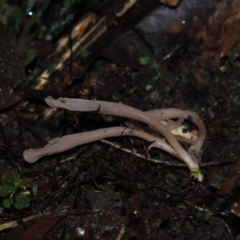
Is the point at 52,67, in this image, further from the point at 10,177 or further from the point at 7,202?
the point at 7,202

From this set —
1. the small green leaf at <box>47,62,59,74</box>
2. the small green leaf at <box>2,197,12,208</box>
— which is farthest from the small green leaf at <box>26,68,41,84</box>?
the small green leaf at <box>2,197,12,208</box>

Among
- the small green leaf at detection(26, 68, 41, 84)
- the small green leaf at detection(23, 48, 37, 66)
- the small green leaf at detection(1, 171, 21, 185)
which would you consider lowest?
the small green leaf at detection(1, 171, 21, 185)

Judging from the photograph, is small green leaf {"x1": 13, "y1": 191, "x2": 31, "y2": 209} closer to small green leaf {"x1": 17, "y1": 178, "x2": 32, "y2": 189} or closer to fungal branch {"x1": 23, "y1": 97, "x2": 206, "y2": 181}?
small green leaf {"x1": 17, "y1": 178, "x2": 32, "y2": 189}

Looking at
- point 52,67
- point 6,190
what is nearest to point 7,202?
point 6,190

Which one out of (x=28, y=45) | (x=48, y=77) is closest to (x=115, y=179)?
(x=48, y=77)

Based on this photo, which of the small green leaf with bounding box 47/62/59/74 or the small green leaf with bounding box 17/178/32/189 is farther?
the small green leaf with bounding box 47/62/59/74

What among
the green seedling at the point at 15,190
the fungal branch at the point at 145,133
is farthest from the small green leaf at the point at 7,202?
the fungal branch at the point at 145,133

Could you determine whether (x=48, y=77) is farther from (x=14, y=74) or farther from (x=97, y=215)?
(x=97, y=215)
